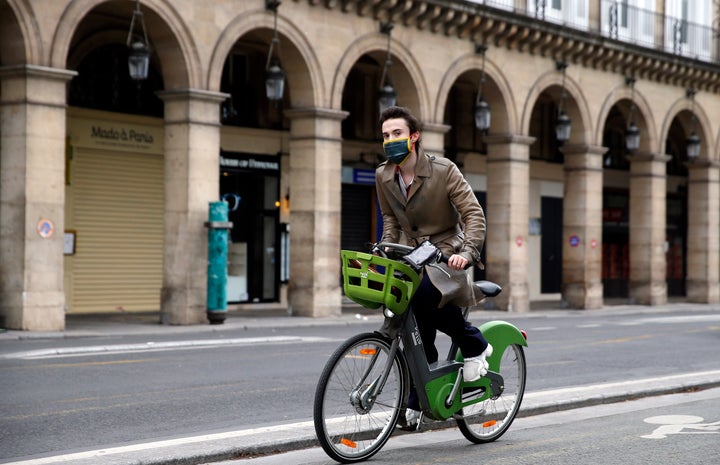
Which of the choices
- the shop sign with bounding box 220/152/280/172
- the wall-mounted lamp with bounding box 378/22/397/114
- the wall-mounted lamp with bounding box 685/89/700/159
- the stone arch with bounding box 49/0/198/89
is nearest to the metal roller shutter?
A: the shop sign with bounding box 220/152/280/172

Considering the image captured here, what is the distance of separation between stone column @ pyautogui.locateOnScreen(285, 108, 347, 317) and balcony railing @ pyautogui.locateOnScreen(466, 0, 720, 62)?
567 centimetres

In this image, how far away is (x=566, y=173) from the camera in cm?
3325

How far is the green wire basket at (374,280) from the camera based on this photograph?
6.71 metres

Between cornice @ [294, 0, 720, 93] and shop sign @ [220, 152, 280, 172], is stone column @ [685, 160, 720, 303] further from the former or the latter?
shop sign @ [220, 152, 280, 172]

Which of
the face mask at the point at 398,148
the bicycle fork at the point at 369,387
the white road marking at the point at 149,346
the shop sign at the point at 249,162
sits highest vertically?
the shop sign at the point at 249,162

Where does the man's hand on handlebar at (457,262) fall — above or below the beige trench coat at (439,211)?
below

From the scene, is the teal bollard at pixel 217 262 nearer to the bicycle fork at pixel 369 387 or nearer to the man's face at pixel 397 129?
the man's face at pixel 397 129

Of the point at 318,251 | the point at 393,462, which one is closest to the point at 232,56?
the point at 318,251

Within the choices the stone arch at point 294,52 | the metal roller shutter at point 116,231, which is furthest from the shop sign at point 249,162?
the stone arch at point 294,52

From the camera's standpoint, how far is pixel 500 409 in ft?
26.7

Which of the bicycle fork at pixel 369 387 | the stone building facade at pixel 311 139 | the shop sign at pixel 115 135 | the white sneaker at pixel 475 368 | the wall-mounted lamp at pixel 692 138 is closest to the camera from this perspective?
the bicycle fork at pixel 369 387

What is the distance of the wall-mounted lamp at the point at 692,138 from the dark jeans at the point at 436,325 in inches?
1218

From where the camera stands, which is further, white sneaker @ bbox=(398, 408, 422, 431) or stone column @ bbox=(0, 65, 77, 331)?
stone column @ bbox=(0, 65, 77, 331)

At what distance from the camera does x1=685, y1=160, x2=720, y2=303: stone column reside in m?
38.2
